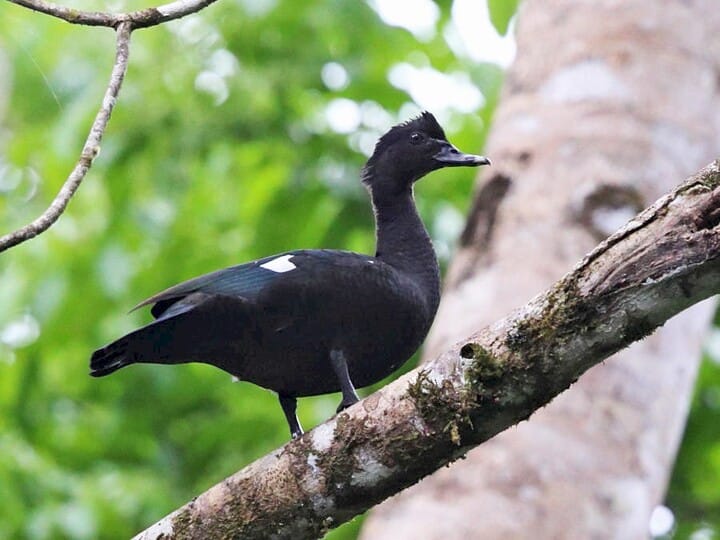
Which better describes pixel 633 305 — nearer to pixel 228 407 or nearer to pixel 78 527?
pixel 78 527

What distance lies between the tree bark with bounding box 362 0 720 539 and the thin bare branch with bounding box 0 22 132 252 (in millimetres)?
2829

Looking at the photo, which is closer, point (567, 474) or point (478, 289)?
point (567, 474)

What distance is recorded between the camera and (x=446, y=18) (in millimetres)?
7863

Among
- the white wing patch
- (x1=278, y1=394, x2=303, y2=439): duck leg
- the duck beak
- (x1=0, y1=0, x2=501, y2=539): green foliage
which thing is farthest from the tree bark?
the white wing patch

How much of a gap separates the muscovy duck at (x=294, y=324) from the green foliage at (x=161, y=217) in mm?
2427

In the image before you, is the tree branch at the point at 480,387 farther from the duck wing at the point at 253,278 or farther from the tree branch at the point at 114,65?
the tree branch at the point at 114,65

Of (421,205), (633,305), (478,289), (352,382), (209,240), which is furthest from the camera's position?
(209,240)

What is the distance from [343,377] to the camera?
3629 millimetres

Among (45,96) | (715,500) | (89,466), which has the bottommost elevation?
(715,500)

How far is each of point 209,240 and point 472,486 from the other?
2548mm

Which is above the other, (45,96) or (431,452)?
(431,452)

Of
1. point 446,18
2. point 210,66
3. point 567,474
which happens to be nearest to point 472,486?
point 567,474

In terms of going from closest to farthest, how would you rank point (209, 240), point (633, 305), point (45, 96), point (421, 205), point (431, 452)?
point (633, 305)
point (431, 452)
point (421, 205)
point (209, 240)
point (45, 96)

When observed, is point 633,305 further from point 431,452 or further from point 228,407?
point 228,407
